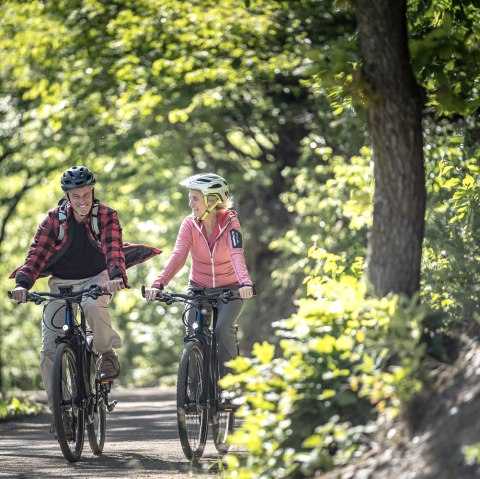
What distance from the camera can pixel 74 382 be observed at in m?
8.60

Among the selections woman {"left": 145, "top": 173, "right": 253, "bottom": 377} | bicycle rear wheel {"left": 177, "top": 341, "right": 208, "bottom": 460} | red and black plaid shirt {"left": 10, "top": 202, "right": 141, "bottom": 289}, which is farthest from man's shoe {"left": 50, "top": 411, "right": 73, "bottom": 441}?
woman {"left": 145, "top": 173, "right": 253, "bottom": 377}

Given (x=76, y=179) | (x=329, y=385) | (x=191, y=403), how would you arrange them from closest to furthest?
(x=329, y=385), (x=191, y=403), (x=76, y=179)

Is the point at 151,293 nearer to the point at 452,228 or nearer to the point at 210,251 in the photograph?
the point at 210,251

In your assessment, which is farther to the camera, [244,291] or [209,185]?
[209,185]

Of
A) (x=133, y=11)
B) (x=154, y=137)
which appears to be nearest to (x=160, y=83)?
(x=133, y=11)

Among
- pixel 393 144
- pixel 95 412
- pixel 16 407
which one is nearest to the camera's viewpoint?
pixel 393 144

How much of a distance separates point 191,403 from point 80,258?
1519 mm

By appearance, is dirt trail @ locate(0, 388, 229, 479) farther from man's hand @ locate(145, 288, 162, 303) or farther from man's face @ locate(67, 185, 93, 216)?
man's face @ locate(67, 185, 93, 216)

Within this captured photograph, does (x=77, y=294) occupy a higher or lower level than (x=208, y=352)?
higher

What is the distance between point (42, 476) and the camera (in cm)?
767

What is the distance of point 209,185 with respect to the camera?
28.5ft

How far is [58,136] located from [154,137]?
2.78 meters

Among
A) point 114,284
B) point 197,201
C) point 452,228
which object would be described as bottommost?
point 114,284

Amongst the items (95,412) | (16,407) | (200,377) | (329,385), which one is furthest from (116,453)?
(16,407)
